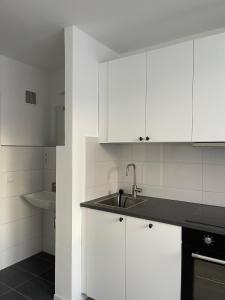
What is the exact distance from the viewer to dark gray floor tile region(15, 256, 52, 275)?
2.56 meters

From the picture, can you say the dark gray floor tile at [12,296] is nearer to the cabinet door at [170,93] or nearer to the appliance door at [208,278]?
the appliance door at [208,278]

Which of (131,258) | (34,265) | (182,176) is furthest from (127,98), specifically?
(34,265)

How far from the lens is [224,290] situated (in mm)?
1434

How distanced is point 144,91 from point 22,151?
1.64 meters

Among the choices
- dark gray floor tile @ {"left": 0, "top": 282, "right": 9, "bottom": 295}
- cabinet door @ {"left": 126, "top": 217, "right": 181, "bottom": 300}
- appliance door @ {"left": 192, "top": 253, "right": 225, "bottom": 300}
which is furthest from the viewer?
dark gray floor tile @ {"left": 0, "top": 282, "right": 9, "bottom": 295}

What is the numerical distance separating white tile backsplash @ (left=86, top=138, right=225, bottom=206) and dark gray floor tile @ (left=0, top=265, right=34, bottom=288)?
3.84ft

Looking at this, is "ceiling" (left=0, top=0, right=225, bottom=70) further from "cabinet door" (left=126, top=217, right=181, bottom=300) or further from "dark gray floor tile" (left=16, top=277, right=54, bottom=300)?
"dark gray floor tile" (left=16, top=277, right=54, bottom=300)

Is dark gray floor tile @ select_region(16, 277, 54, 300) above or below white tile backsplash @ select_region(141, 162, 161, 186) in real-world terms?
below

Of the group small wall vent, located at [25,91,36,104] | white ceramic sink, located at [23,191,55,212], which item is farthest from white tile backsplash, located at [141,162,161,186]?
small wall vent, located at [25,91,36,104]

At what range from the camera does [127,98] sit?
204 centimetres

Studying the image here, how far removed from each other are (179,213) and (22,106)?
6.98ft

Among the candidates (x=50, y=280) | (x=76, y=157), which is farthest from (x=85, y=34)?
(x=50, y=280)

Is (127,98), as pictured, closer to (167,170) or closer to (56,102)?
(167,170)

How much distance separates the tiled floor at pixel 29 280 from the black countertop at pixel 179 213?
98cm
